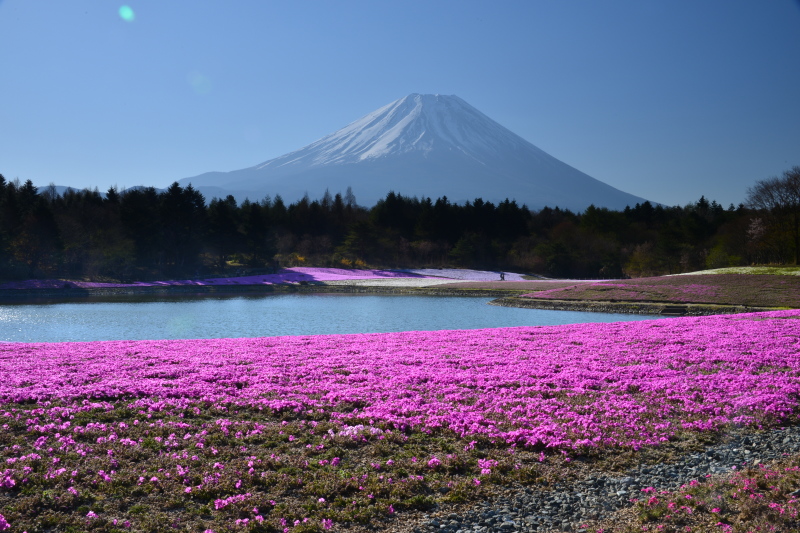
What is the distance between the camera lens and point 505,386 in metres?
13.2

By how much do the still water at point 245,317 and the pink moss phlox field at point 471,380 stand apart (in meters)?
8.27

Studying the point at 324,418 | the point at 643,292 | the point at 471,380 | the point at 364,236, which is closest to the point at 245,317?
the point at 471,380

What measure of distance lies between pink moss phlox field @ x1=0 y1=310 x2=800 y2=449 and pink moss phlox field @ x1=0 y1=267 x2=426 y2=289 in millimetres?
43849

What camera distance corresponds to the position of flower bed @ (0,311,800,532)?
709 cm

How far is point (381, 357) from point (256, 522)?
1052cm

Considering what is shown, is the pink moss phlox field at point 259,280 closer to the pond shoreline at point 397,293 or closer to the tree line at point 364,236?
the pond shoreline at point 397,293

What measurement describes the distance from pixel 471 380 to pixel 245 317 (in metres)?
24.0

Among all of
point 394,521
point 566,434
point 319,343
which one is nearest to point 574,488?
point 566,434

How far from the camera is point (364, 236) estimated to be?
306 feet

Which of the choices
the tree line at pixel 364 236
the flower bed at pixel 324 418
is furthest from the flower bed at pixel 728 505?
the tree line at pixel 364 236

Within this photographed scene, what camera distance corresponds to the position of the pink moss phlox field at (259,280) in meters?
56.9

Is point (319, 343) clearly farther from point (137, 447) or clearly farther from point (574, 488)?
point (574, 488)

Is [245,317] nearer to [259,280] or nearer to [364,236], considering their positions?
[259,280]

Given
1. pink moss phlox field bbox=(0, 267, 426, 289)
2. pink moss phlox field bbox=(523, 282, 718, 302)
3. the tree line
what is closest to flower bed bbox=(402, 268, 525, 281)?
pink moss phlox field bbox=(0, 267, 426, 289)
